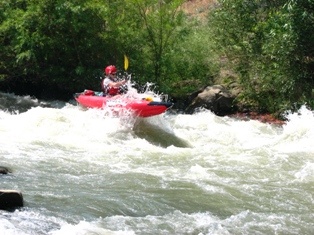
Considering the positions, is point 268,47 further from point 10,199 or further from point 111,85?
point 10,199

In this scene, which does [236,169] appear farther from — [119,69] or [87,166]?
[119,69]

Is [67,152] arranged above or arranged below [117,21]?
below

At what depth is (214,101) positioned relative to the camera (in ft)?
42.8

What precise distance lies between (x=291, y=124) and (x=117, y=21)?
233 inches

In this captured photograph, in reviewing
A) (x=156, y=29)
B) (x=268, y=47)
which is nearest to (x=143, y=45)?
(x=156, y=29)

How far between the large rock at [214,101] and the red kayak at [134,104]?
3129 mm

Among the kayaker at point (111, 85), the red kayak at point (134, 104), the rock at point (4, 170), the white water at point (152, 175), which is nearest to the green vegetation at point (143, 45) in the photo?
the white water at point (152, 175)

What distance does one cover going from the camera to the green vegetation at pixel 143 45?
43.7ft

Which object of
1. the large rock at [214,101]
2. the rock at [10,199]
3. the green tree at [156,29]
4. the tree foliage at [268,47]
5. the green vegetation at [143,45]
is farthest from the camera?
the green tree at [156,29]

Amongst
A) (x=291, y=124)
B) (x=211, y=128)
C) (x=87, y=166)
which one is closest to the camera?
(x=87, y=166)

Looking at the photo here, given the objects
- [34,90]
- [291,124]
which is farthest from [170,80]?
[291,124]

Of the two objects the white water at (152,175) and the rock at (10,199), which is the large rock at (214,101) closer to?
the white water at (152,175)

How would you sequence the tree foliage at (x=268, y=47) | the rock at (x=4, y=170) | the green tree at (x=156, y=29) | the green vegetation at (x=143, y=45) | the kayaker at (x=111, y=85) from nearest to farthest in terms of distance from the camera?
the rock at (x=4, y=170) < the kayaker at (x=111, y=85) < the tree foliage at (x=268, y=47) < the green vegetation at (x=143, y=45) < the green tree at (x=156, y=29)

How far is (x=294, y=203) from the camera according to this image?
6.14 m
